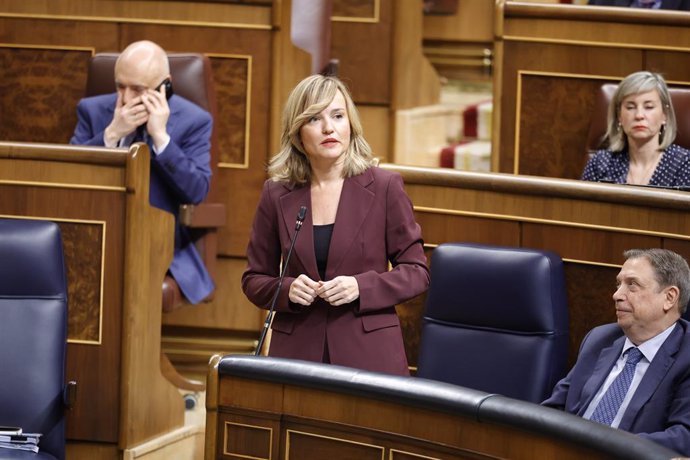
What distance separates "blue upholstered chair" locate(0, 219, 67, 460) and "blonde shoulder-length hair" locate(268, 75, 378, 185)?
13.1 inches

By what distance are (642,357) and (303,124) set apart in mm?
491

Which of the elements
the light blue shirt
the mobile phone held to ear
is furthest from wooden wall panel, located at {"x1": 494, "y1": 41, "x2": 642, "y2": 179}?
the light blue shirt

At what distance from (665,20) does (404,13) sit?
963mm

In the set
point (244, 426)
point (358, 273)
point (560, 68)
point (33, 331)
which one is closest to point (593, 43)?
point (560, 68)

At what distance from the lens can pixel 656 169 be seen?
211 centimetres

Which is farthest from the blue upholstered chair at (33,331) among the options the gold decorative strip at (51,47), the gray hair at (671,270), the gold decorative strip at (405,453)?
the gold decorative strip at (51,47)

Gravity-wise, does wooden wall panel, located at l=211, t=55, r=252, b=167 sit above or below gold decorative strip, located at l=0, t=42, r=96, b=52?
below

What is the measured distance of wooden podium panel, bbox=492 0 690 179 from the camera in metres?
2.36

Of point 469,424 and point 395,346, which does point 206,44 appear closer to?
point 395,346

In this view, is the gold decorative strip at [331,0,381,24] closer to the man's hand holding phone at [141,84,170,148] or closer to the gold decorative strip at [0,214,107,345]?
the man's hand holding phone at [141,84,170,148]

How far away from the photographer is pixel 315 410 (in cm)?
126

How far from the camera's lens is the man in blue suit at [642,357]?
1437mm

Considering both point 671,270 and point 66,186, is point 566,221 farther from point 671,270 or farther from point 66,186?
point 66,186

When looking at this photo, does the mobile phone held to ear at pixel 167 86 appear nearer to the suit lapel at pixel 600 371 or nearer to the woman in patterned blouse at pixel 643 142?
the woman in patterned blouse at pixel 643 142
